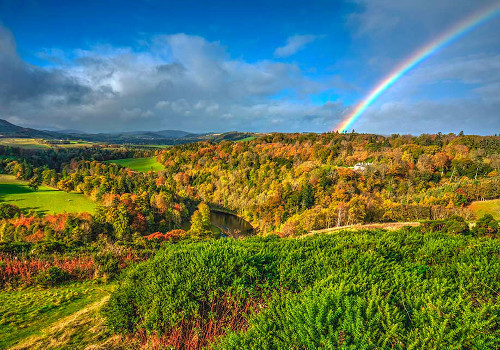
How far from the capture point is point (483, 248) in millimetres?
7078

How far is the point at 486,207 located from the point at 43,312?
80.7 m

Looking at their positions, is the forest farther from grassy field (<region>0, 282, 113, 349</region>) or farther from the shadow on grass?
the shadow on grass

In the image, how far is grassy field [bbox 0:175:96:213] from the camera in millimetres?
52406

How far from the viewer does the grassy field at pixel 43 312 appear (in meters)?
6.02

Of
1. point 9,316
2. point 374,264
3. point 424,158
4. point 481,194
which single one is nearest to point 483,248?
point 374,264

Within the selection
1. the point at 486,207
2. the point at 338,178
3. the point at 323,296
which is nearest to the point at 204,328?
the point at 323,296

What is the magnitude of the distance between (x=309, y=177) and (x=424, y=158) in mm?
48514

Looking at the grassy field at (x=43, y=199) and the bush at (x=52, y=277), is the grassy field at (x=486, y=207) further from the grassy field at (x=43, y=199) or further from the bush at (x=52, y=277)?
the grassy field at (x=43, y=199)

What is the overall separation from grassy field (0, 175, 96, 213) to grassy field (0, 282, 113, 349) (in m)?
53.3

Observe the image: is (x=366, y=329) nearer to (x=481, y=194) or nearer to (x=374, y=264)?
(x=374, y=264)

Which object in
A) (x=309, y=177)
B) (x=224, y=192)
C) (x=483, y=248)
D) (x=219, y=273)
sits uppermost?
(x=483, y=248)

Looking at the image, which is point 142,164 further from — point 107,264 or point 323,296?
point 323,296

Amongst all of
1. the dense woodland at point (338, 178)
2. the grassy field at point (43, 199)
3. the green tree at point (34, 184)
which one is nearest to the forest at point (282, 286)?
the grassy field at point (43, 199)

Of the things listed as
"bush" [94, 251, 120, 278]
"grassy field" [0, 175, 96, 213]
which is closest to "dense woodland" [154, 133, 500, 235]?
"bush" [94, 251, 120, 278]
